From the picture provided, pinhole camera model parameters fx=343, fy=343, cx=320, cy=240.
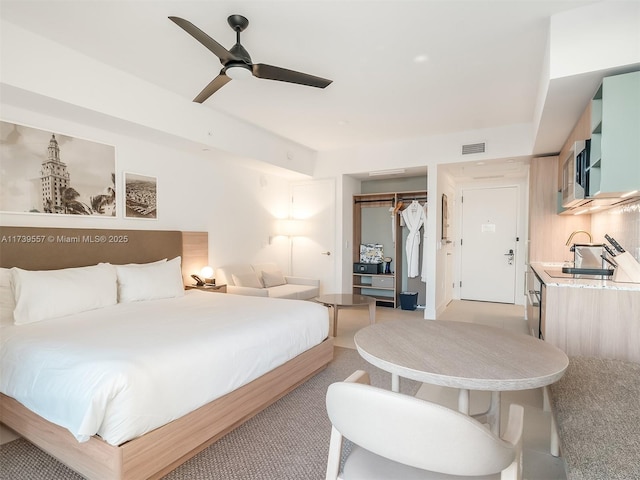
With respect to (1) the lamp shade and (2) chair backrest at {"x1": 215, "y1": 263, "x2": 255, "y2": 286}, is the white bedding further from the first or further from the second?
(2) chair backrest at {"x1": 215, "y1": 263, "x2": 255, "y2": 286}

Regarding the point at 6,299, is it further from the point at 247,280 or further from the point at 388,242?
the point at 388,242

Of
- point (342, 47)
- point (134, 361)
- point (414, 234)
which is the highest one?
point (342, 47)

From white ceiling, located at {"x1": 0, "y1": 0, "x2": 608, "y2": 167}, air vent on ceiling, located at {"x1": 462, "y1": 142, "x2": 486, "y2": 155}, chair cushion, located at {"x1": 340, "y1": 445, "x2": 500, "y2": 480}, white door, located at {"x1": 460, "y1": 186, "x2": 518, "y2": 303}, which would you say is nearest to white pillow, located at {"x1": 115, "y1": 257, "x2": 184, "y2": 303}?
white ceiling, located at {"x1": 0, "y1": 0, "x2": 608, "y2": 167}

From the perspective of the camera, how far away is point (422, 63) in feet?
9.66

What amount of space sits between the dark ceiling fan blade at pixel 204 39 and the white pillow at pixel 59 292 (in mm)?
2052

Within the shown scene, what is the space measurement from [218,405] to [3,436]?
1389 mm

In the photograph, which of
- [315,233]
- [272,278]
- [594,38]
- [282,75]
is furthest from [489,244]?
[282,75]

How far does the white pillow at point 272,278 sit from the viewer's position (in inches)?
206

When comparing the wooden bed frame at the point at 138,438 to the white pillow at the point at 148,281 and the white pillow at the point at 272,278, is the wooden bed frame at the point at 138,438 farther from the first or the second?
the white pillow at the point at 272,278

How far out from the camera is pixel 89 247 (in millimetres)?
3244

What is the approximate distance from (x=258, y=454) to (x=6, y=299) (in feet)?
6.92

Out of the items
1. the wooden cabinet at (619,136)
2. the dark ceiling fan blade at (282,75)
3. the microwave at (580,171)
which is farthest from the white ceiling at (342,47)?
the microwave at (580,171)

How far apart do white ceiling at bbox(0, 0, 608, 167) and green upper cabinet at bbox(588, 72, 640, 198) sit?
23.1 inches

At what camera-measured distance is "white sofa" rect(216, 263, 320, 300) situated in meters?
4.59
